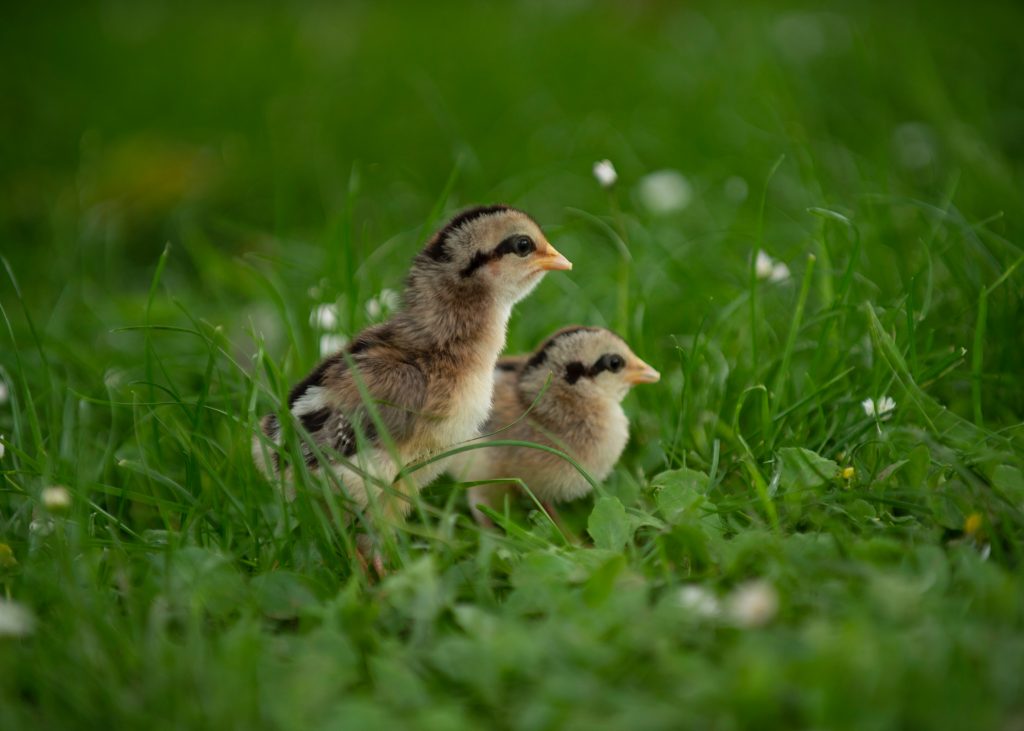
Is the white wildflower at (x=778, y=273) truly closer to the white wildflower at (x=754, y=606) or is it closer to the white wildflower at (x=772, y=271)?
the white wildflower at (x=772, y=271)

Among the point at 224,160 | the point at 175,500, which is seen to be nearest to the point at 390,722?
the point at 175,500

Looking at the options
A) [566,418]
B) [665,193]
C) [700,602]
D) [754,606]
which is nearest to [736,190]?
[665,193]

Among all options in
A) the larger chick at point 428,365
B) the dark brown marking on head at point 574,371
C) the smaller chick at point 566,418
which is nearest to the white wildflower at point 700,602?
the larger chick at point 428,365

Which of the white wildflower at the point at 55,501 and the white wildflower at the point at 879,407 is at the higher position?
the white wildflower at the point at 55,501

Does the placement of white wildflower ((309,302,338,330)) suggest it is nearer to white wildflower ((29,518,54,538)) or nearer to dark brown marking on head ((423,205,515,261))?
dark brown marking on head ((423,205,515,261))

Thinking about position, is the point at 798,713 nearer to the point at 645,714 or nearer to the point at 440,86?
the point at 645,714

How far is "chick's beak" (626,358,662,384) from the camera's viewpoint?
374cm

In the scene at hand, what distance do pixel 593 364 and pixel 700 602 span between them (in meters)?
1.42

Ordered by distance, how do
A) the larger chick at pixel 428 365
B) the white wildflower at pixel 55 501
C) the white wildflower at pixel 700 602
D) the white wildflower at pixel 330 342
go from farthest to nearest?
the white wildflower at pixel 330 342 → the larger chick at pixel 428 365 → the white wildflower at pixel 55 501 → the white wildflower at pixel 700 602

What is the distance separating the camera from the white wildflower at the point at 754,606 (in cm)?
223

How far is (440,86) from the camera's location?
773 centimetres

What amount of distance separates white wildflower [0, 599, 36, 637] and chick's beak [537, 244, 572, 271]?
1.90 meters

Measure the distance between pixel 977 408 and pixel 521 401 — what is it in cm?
160

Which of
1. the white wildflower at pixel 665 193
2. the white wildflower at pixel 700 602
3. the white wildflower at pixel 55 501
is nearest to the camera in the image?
the white wildflower at pixel 700 602
